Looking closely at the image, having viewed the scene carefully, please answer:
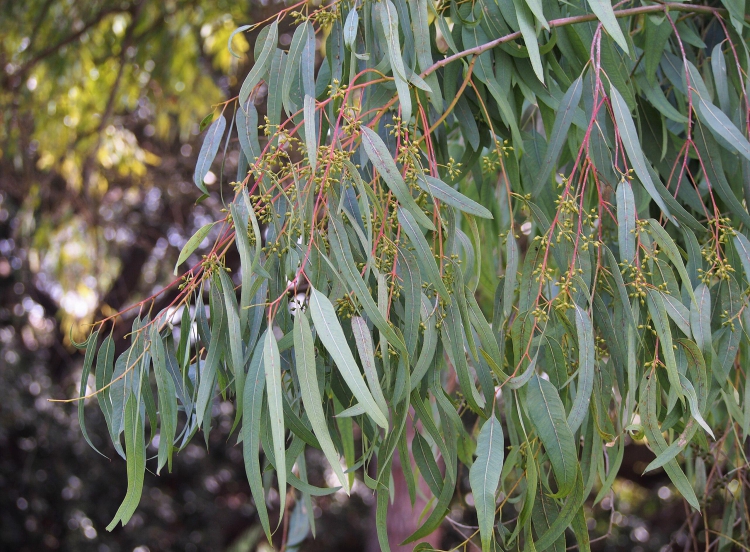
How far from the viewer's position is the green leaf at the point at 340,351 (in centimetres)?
60

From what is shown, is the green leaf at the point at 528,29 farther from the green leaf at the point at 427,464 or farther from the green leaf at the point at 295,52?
the green leaf at the point at 427,464

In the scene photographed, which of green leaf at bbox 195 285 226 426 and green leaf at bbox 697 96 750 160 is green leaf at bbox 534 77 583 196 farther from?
green leaf at bbox 195 285 226 426

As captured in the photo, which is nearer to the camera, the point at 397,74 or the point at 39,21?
the point at 397,74

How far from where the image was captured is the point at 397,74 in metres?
0.72

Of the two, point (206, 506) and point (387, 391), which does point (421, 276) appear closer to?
point (387, 391)

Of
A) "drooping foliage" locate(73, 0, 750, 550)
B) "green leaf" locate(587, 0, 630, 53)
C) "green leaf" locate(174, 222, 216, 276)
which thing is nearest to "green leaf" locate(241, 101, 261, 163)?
"drooping foliage" locate(73, 0, 750, 550)

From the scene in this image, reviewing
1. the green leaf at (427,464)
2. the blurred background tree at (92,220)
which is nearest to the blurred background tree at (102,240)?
the blurred background tree at (92,220)

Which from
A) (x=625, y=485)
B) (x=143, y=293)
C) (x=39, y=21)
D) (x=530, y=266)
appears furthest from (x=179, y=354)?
(x=625, y=485)

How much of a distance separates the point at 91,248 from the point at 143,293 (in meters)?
0.33

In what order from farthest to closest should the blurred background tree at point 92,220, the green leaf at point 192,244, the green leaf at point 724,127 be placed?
1. the blurred background tree at point 92,220
2. the green leaf at point 724,127
3. the green leaf at point 192,244

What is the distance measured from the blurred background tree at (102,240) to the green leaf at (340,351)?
2.01 meters

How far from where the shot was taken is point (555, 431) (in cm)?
67

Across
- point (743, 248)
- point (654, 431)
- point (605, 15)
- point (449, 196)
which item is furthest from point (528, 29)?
point (654, 431)

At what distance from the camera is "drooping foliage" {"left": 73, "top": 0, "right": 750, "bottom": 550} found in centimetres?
68
